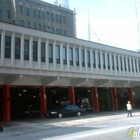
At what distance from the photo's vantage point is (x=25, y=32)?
1021 inches

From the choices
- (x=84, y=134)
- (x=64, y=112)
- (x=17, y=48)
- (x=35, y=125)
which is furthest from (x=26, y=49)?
(x=84, y=134)

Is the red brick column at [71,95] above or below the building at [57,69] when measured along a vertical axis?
below

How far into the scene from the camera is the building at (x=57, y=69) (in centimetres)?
2512

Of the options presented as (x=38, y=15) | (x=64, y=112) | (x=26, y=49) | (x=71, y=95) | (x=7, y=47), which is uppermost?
(x=38, y=15)

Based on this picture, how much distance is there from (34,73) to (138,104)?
92.2 feet

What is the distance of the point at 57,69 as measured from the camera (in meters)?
28.5

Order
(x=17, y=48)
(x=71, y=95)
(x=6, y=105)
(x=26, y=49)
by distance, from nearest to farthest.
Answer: (x=17, y=48) → (x=6, y=105) → (x=26, y=49) → (x=71, y=95)

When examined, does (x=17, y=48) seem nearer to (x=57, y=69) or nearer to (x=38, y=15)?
(x=57, y=69)

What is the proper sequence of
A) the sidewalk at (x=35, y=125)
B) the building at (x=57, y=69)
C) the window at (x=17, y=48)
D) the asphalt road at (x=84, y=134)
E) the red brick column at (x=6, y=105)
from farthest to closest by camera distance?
the red brick column at (x=6, y=105) → the window at (x=17, y=48) → the building at (x=57, y=69) → the sidewalk at (x=35, y=125) → the asphalt road at (x=84, y=134)

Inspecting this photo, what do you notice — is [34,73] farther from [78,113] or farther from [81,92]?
[81,92]

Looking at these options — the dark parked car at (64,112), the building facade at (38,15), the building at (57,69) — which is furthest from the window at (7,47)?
the building facade at (38,15)

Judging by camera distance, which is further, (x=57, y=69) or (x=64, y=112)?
(x=57, y=69)

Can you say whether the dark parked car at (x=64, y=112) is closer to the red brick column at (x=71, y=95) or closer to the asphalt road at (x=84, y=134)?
the red brick column at (x=71, y=95)

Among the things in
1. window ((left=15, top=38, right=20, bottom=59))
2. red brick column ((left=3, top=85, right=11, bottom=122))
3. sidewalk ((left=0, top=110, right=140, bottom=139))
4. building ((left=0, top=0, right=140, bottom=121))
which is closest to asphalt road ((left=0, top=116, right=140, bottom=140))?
sidewalk ((left=0, top=110, right=140, bottom=139))
